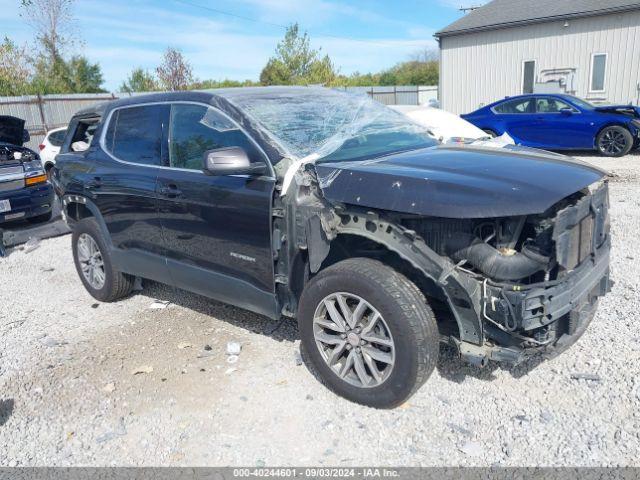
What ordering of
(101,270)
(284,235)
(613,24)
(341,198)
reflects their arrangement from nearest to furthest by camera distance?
(341,198) → (284,235) → (101,270) → (613,24)

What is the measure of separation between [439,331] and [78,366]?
2.66 m

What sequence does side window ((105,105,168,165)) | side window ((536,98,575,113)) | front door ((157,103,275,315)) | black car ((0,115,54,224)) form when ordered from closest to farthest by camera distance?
front door ((157,103,275,315))
side window ((105,105,168,165))
black car ((0,115,54,224))
side window ((536,98,575,113))

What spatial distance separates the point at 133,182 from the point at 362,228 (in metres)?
2.19

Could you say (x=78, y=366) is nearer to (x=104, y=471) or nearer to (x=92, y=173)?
(x=104, y=471)

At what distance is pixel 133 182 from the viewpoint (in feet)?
14.4

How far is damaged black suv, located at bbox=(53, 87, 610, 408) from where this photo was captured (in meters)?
2.86

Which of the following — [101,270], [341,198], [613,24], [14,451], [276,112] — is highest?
[613,24]

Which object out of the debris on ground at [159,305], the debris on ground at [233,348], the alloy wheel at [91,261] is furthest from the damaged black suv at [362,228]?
the alloy wheel at [91,261]

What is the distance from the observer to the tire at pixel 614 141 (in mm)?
12141

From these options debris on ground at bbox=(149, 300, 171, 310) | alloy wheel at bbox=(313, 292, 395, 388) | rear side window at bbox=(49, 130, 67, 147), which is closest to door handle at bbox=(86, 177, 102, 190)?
debris on ground at bbox=(149, 300, 171, 310)

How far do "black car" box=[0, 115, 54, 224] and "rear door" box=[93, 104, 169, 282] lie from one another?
13.0 ft

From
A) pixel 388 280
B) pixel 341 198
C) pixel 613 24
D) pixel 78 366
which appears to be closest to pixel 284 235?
pixel 341 198

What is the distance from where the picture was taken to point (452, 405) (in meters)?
3.28

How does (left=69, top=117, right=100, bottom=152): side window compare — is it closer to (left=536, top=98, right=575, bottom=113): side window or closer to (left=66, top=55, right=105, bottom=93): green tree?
(left=536, top=98, right=575, bottom=113): side window
